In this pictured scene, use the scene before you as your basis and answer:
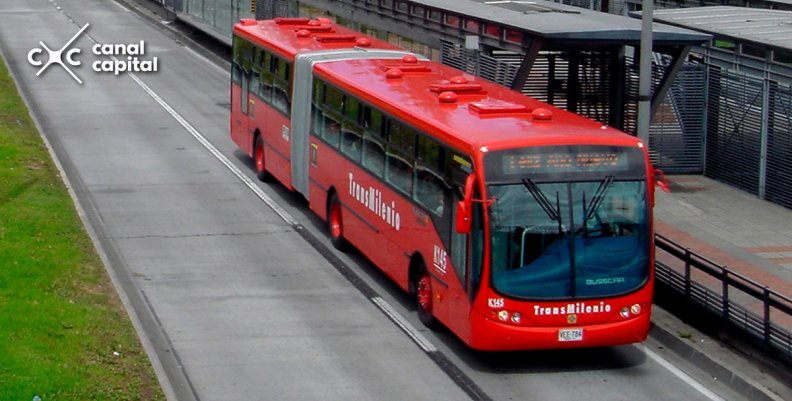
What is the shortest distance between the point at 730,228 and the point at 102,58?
2823 cm

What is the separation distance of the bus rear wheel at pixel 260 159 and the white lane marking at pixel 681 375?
1160 centimetres

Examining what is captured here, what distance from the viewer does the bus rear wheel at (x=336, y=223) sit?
2181 cm

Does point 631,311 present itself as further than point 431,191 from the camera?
No

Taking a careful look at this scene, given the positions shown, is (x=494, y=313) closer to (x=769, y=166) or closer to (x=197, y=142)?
(x=769, y=166)

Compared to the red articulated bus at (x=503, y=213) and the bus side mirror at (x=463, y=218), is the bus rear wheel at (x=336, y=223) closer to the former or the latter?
the red articulated bus at (x=503, y=213)

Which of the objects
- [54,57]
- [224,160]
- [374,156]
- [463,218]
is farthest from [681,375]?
[54,57]

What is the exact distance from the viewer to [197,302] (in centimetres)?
1884

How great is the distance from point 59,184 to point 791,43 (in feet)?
42.6

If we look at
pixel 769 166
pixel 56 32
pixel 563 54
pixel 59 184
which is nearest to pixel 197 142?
pixel 59 184

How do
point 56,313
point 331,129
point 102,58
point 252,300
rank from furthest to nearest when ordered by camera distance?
point 102,58, point 331,129, point 252,300, point 56,313

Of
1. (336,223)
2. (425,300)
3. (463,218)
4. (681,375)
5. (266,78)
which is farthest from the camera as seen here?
(266,78)

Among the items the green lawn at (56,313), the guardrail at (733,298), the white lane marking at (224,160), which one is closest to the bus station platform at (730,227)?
the guardrail at (733,298)

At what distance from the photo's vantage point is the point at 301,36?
86.6 feet

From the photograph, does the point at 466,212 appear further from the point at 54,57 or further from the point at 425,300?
the point at 54,57
